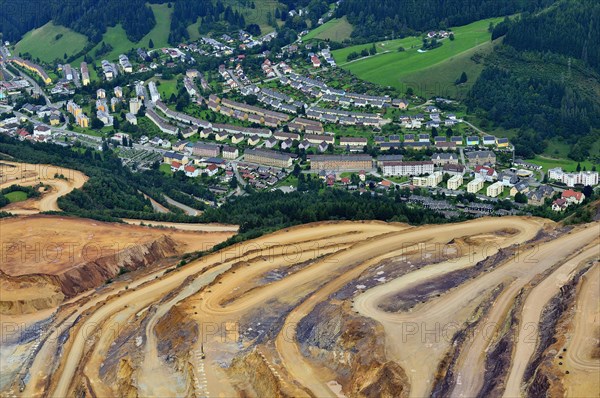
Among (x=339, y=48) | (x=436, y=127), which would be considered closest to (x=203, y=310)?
(x=436, y=127)

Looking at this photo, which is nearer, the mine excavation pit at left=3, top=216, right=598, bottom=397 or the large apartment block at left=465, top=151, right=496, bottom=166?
the mine excavation pit at left=3, top=216, right=598, bottom=397

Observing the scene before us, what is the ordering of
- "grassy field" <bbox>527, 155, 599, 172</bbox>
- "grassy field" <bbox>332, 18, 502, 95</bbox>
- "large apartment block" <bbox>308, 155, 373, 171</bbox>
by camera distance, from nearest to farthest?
"grassy field" <bbox>527, 155, 599, 172</bbox> → "large apartment block" <bbox>308, 155, 373, 171</bbox> → "grassy field" <bbox>332, 18, 502, 95</bbox>

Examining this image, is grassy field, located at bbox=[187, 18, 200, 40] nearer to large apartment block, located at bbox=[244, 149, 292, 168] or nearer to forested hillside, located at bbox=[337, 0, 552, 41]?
forested hillside, located at bbox=[337, 0, 552, 41]

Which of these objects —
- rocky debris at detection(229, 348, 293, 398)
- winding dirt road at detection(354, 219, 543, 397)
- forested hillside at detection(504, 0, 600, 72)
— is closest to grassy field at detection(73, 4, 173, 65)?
forested hillside at detection(504, 0, 600, 72)

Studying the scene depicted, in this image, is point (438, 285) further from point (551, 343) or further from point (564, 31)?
point (564, 31)

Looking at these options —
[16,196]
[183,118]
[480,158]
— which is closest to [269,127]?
[183,118]

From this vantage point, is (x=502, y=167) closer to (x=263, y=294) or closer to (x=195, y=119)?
(x=195, y=119)
